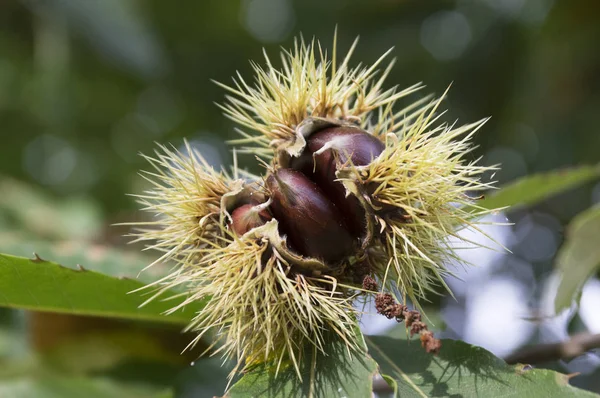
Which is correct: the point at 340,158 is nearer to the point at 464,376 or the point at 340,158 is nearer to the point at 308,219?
the point at 308,219

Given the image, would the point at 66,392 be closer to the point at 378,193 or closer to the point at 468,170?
the point at 378,193

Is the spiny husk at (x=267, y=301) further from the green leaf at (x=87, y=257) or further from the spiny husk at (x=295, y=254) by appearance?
the green leaf at (x=87, y=257)

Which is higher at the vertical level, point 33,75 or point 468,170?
point 33,75

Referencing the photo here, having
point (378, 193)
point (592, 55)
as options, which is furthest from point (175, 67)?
point (378, 193)

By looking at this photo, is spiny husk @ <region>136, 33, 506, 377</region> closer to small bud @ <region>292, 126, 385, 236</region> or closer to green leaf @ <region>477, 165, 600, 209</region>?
small bud @ <region>292, 126, 385, 236</region>

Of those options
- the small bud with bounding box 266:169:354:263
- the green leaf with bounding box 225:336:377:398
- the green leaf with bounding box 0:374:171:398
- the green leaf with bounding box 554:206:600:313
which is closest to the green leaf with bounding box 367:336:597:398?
the green leaf with bounding box 225:336:377:398

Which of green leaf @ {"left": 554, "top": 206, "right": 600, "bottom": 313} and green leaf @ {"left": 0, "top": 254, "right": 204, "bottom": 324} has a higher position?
green leaf @ {"left": 554, "top": 206, "right": 600, "bottom": 313}
